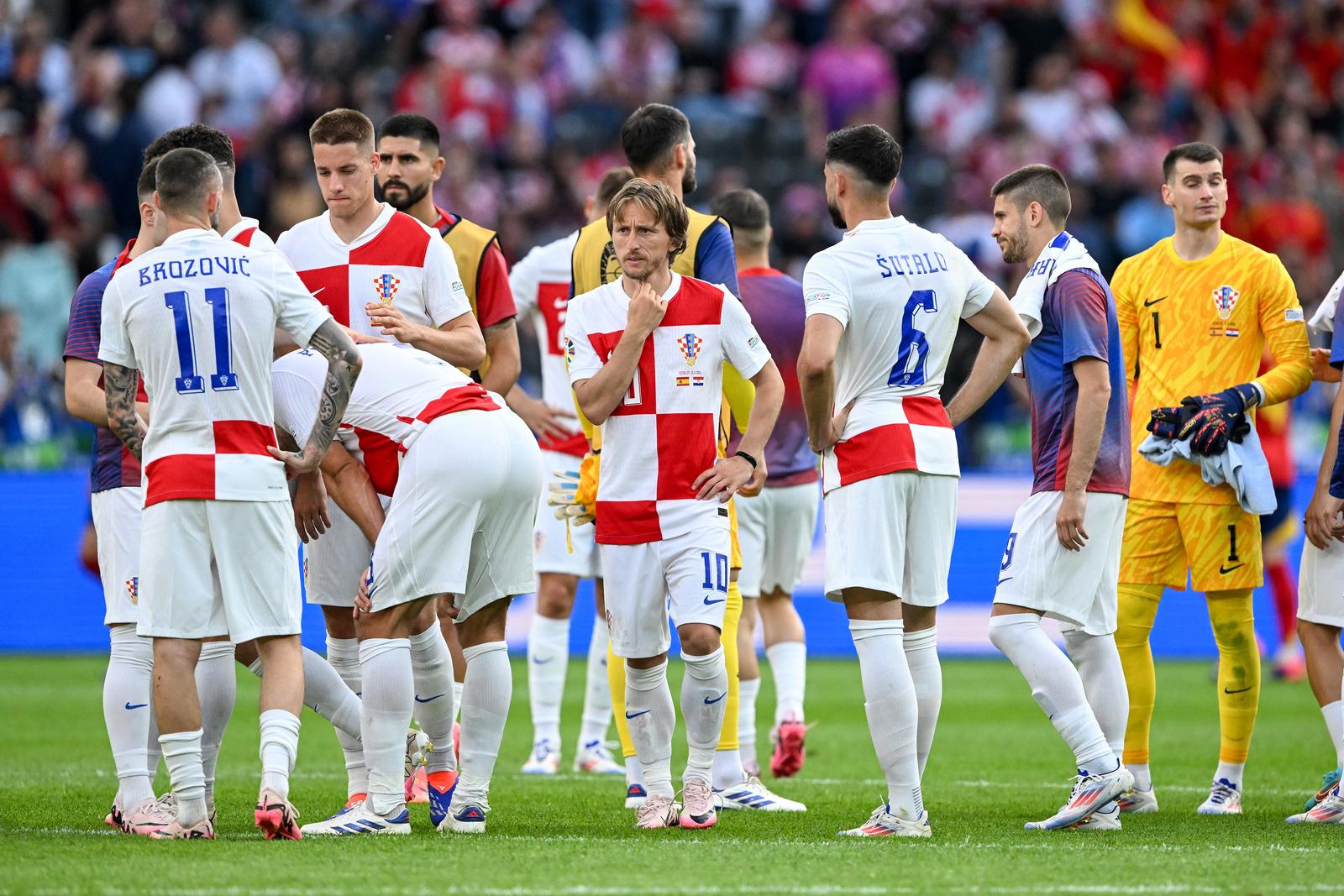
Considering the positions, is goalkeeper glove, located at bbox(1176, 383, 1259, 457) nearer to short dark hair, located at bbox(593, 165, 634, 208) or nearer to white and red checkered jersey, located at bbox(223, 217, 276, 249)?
short dark hair, located at bbox(593, 165, 634, 208)

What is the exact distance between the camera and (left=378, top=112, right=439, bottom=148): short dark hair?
7.81m

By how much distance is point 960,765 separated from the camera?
909 cm

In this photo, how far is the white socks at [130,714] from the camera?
6363 mm

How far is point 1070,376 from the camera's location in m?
6.95

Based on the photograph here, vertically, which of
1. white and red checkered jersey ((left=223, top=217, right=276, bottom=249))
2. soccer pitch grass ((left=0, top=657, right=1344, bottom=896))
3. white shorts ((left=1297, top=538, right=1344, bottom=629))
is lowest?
soccer pitch grass ((left=0, top=657, right=1344, bottom=896))

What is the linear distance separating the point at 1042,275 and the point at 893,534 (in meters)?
1.42

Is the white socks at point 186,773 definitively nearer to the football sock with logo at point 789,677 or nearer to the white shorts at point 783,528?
the football sock with logo at point 789,677

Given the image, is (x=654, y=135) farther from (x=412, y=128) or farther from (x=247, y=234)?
(x=247, y=234)

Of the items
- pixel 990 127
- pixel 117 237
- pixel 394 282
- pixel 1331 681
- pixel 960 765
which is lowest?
pixel 960 765

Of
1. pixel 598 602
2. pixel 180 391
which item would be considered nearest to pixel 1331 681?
pixel 598 602

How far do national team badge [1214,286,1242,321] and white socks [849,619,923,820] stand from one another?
238 cm

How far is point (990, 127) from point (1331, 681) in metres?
13.6

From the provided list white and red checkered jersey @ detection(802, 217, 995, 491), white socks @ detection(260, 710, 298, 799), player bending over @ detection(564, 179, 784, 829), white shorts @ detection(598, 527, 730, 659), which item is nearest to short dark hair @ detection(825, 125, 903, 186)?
white and red checkered jersey @ detection(802, 217, 995, 491)

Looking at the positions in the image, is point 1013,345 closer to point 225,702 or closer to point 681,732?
point 225,702
